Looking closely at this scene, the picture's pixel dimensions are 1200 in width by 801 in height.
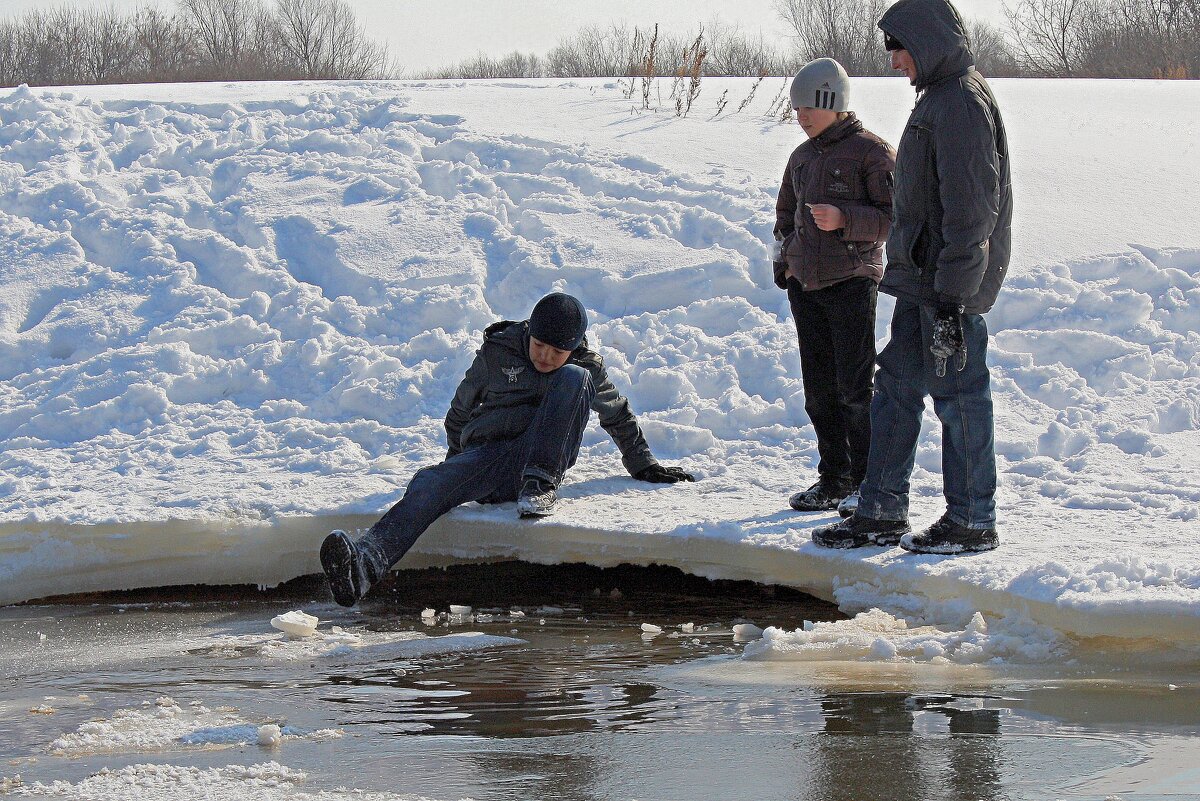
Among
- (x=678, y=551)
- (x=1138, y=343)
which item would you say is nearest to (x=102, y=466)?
(x=678, y=551)

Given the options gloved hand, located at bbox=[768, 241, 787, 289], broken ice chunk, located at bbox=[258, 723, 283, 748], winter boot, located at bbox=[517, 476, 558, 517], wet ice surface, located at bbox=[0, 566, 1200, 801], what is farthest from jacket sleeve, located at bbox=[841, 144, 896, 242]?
broken ice chunk, located at bbox=[258, 723, 283, 748]

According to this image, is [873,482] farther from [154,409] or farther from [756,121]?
[756,121]

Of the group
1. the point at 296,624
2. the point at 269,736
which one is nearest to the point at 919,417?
the point at 296,624

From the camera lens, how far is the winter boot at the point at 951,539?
14.3 feet

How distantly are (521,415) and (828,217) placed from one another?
4.90ft

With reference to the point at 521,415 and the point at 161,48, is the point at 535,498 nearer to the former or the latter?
the point at 521,415

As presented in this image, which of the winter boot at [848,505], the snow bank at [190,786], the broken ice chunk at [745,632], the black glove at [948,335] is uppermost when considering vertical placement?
the black glove at [948,335]

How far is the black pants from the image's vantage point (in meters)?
4.90

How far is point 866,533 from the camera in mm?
4586

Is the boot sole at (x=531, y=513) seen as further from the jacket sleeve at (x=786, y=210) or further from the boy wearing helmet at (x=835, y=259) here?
the jacket sleeve at (x=786, y=210)

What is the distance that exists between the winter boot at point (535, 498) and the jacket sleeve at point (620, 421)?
48 cm

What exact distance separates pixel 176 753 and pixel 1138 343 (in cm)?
525

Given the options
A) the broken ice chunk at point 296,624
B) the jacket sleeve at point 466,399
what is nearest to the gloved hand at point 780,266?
the jacket sleeve at point 466,399

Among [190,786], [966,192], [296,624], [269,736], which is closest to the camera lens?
[190,786]
